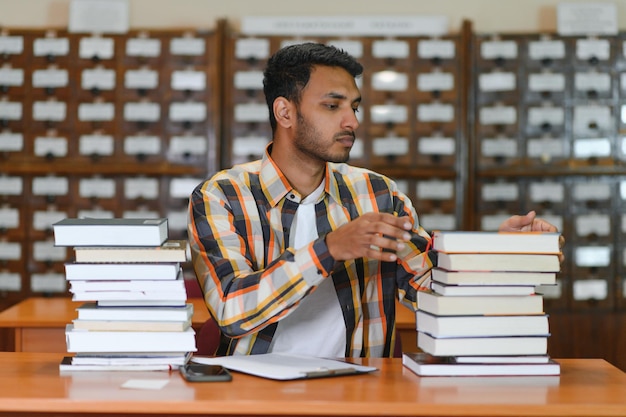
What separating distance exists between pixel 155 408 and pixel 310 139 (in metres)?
0.99

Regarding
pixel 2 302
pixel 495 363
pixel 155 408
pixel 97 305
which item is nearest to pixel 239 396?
pixel 155 408

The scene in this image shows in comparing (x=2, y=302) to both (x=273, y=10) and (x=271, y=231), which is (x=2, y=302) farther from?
(x=271, y=231)

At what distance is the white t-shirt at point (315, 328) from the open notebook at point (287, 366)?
0.62ft

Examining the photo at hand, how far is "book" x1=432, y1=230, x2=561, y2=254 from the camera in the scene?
173 cm

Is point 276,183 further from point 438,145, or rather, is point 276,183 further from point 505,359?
point 438,145

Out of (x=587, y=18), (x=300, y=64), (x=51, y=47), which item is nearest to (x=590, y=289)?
(x=587, y=18)

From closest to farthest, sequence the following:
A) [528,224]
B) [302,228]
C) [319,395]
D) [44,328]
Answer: [319,395], [528,224], [302,228], [44,328]

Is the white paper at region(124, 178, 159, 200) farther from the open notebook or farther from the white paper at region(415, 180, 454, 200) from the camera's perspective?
the open notebook

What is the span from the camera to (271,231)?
218cm

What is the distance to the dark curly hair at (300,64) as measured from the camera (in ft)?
7.61

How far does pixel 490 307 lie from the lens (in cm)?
173

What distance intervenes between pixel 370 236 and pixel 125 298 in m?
0.51

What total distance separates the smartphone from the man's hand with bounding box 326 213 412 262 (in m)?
0.33

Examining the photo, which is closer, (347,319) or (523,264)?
(523,264)
